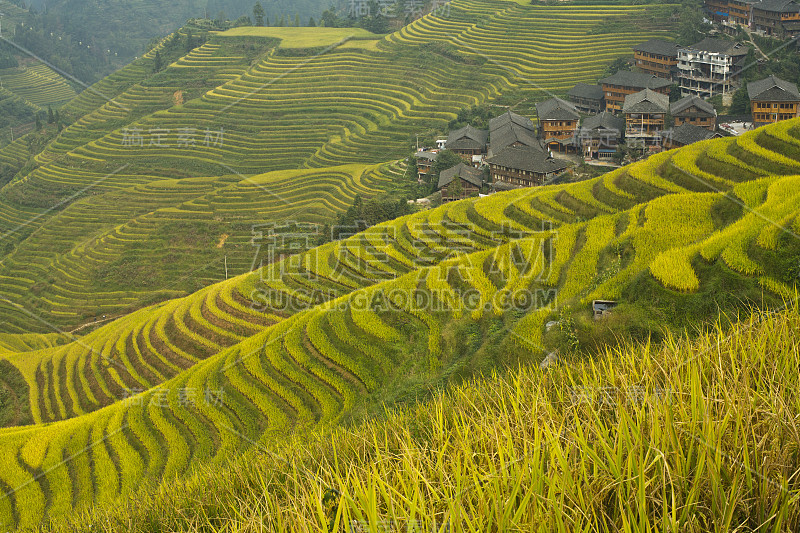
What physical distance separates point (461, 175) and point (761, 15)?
1637 centimetres

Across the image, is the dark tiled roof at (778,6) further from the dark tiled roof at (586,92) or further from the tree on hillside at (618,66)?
the dark tiled roof at (586,92)

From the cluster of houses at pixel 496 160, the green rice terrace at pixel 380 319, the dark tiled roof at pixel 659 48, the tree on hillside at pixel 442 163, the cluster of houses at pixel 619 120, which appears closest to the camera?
the green rice terrace at pixel 380 319

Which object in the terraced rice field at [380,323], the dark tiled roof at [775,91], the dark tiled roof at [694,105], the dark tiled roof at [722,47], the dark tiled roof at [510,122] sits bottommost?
the terraced rice field at [380,323]

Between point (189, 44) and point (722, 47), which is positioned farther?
point (189, 44)

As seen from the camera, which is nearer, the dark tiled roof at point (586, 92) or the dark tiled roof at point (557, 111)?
the dark tiled roof at point (557, 111)

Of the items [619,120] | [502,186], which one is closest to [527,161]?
[502,186]

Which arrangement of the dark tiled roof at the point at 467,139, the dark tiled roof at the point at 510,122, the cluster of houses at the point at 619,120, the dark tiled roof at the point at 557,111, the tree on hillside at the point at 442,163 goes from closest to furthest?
the cluster of houses at the point at 619,120
the tree on hillside at the point at 442,163
the dark tiled roof at the point at 557,111
the dark tiled roof at the point at 510,122
the dark tiled roof at the point at 467,139

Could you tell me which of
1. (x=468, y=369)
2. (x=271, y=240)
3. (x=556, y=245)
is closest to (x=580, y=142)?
(x=271, y=240)

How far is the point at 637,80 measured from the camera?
24875 mm

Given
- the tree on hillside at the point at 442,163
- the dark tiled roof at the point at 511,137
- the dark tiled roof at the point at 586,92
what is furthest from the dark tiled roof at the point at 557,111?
the tree on hillside at the point at 442,163

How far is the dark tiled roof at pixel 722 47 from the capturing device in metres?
23.8

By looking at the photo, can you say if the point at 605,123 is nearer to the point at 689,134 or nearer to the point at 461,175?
the point at 689,134

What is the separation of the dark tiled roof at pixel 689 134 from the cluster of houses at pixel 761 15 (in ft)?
29.3

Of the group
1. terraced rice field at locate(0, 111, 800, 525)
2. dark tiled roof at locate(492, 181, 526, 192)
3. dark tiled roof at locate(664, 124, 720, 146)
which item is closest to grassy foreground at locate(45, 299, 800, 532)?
terraced rice field at locate(0, 111, 800, 525)
